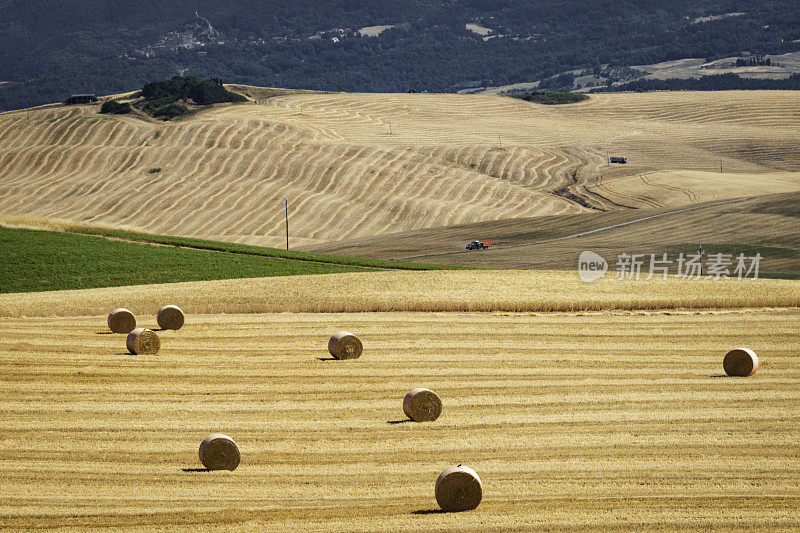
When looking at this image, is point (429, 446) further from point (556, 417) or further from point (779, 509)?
point (779, 509)

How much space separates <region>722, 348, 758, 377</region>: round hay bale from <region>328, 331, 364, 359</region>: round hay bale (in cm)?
1208

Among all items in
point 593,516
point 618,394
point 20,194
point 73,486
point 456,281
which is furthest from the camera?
point 20,194

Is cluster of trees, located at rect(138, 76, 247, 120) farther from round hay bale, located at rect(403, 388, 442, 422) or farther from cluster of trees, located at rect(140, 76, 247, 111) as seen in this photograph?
round hay bale, located at rect(403, 388, 442, 422)

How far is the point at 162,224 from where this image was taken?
118 metres

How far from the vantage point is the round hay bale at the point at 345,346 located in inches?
1280

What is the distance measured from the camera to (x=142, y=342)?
108ft

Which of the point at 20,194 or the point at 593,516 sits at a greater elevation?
the point at 593,516

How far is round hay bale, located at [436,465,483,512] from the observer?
1950 cm

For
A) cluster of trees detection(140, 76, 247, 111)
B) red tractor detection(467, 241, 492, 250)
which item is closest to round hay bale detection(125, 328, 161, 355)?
red tractor detection(467, 241, 492, 250)

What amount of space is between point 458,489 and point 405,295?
25.5 meters

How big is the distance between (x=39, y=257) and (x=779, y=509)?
151ft

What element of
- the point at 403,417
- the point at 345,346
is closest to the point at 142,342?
the point at 345,346

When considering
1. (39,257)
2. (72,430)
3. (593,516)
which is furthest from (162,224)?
(593,516)

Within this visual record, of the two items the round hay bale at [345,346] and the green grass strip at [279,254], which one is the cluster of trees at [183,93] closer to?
the green grass strip at [279,254]
